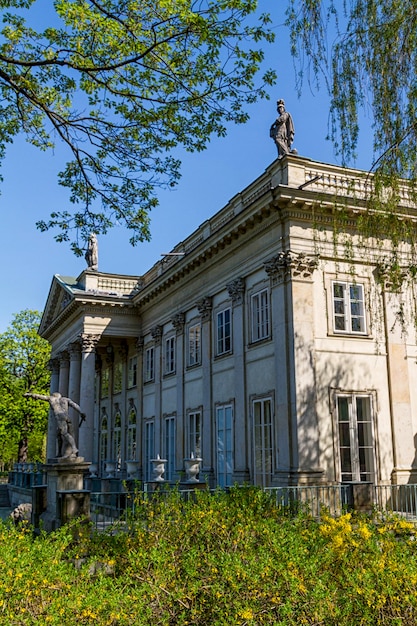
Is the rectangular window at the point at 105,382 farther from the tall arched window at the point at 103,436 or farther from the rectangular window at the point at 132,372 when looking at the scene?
the rectangular window at the point at 132,372

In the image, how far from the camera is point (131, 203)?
12609mm

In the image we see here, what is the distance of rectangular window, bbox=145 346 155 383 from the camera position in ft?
99.2

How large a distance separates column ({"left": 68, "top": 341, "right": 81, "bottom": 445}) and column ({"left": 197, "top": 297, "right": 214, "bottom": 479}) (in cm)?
1029

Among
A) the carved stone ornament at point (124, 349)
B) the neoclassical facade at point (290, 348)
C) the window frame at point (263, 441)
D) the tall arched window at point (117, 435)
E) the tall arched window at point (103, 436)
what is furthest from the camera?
the tall arched window at point (103, 436)

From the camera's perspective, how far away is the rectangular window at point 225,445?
2094 centimetres

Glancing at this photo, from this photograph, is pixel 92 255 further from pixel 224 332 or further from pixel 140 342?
pixel 224 332

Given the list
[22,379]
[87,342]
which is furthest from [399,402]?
[22,379]

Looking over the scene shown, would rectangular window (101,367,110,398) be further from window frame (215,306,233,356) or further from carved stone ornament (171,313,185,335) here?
window frame (215,306,233,356)

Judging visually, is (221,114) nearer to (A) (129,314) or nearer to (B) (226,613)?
(B) (226,613)

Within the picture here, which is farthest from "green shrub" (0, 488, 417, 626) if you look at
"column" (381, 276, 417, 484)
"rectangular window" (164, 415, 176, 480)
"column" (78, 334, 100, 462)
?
"column" (78, 334, 100, 462)

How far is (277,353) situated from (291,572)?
500 inches

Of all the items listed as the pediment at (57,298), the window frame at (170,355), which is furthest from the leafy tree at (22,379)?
the window frame at (170,355)

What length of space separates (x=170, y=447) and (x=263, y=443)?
28.2ft

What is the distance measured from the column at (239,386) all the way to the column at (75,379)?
1310cm
